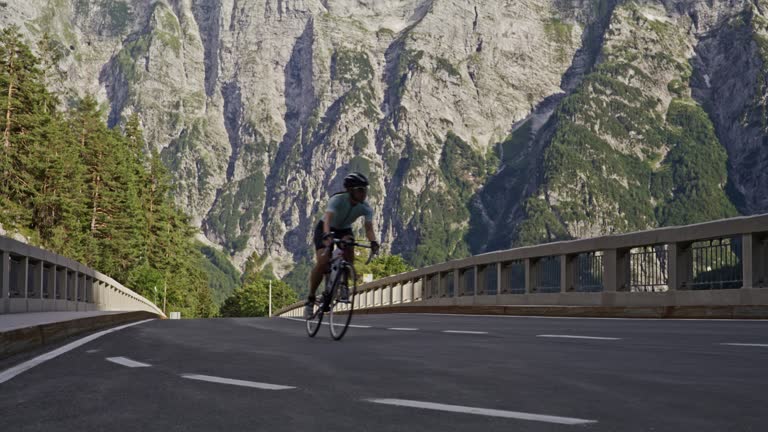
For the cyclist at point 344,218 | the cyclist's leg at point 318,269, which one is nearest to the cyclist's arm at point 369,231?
the cyclist at point 344,218

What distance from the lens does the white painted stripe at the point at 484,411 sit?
5090mm

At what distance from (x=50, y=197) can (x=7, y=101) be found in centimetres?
627

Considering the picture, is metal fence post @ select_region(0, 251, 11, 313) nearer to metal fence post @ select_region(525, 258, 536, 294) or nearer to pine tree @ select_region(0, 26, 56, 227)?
metal fence post @ select_region(525, 258, 536, 294)

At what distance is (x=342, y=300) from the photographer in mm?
12414

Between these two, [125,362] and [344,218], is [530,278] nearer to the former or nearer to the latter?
[344,218]

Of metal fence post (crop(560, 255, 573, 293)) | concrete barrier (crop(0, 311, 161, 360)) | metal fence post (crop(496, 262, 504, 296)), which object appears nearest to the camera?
concrete barrier (crop(0, 311, 161, 360))

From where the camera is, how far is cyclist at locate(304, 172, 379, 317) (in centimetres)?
1179

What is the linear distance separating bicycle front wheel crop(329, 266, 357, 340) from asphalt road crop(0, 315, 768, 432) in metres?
0.49

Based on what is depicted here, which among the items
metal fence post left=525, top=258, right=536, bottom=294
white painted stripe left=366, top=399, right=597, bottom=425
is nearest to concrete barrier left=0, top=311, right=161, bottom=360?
white painted stripe left=366, top=399, right=597, bottom=425

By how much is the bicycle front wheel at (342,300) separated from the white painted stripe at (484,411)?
20.4ft

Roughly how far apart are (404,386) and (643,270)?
14.3 metres

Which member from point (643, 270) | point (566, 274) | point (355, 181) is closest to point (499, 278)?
point (566, 274)

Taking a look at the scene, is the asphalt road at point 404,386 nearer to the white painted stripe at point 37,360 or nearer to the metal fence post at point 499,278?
the white painted stripe at point 37,360

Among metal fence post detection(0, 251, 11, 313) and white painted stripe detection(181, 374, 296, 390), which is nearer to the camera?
white painted stripe detection(181, 374, 296, 390)
